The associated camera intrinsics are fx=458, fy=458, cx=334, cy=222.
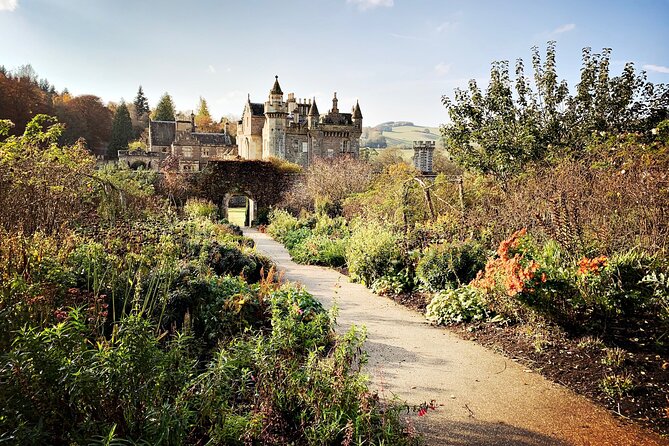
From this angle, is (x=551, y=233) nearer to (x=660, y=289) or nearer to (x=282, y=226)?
(x=660, y=289)

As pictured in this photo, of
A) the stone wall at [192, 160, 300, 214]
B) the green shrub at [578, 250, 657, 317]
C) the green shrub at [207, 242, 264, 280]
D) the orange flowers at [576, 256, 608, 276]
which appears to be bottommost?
the green shrub at [207, 242, 264, 280]

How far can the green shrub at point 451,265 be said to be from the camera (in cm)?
779

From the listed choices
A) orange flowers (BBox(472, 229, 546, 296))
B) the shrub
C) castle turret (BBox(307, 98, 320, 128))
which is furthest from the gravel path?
castle turret (BBox(307, 98, 320, 128))

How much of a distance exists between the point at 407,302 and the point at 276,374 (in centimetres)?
496

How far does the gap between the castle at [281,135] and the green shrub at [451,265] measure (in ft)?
93.8

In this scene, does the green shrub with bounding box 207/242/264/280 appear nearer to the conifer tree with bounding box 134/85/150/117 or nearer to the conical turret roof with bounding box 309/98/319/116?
the conical turret roof with bounding box 309/98/319/116

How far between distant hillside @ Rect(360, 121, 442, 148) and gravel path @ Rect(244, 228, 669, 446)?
70889 mm

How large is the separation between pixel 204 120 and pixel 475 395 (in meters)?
63.9

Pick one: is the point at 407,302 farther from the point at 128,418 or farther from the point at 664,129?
the point at 664,129

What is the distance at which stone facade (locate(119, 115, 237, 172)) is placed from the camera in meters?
42.8

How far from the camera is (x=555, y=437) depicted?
143 inches

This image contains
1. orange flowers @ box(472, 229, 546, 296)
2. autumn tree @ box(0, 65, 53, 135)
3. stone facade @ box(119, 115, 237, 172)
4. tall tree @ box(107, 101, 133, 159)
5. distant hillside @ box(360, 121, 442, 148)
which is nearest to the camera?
orange flowers @ box(472, 229, 546, 296)

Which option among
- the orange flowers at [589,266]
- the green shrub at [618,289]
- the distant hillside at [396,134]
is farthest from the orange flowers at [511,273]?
the distant hillside at [396,134]

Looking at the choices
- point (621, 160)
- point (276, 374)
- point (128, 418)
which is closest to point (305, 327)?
point (276, 374)
